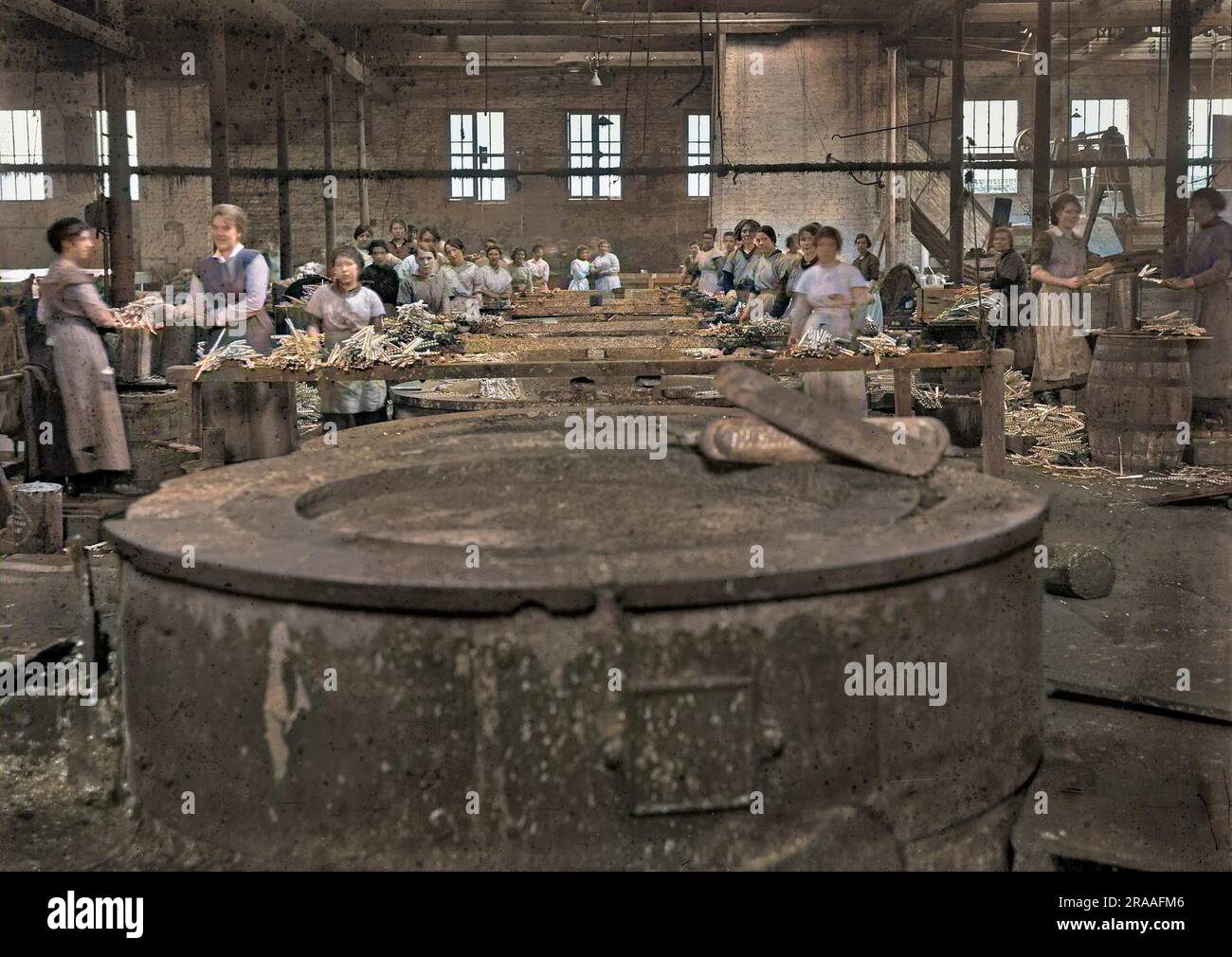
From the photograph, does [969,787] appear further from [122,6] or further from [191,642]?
[122,6]

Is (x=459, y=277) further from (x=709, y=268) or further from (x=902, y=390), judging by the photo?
(x=902, y=390)

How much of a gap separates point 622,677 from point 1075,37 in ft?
83.1

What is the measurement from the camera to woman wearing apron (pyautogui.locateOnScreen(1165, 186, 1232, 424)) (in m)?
9.91

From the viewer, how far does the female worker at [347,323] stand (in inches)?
315

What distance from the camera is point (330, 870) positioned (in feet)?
9.12

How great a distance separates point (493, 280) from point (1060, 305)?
9.32m

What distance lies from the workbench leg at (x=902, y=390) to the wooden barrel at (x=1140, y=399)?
4.83 ft

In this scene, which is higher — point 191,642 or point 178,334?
point 178,334

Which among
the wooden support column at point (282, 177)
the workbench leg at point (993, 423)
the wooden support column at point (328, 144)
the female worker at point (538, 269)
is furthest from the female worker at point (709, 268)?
the workbench leg at point (993, 423)

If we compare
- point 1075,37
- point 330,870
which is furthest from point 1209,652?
point 1075,37

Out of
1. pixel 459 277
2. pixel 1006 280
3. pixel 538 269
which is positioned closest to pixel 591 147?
pixel 538 269

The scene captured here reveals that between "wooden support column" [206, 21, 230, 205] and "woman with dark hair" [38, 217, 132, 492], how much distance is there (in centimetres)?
781

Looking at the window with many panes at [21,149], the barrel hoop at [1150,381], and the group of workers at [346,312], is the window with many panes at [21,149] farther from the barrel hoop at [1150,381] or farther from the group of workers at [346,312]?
the barrel hoop at [1150,381]
